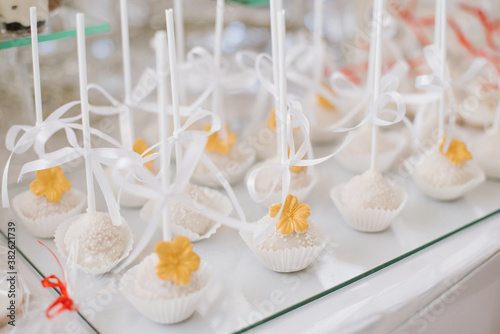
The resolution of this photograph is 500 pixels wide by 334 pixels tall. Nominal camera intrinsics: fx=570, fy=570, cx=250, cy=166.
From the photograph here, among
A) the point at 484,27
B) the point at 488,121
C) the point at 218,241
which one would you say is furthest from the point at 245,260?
the point at 484,27

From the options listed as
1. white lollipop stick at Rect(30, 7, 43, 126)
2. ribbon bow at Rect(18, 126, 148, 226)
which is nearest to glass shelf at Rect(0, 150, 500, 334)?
ribbon bow at Rect(18, 126, 148, 226)

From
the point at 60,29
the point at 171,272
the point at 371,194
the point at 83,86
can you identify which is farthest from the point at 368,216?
the point at 60,29

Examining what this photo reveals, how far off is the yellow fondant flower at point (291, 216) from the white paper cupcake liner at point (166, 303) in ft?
0.43

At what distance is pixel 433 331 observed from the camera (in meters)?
0.89

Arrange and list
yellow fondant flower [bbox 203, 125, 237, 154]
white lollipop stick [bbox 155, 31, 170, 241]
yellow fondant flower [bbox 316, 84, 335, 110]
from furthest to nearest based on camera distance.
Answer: yellow fondant flower [bbox 316, 84, 335, 110] → yellow fondant flower [bbox 203, 125, 237, 154] → white lollipop stick [bbox 155, 31, 170, 241]

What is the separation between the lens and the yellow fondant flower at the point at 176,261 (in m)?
0.74

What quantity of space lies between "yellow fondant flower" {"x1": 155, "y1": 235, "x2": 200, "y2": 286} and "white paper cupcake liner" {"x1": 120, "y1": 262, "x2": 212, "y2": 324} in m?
0.03

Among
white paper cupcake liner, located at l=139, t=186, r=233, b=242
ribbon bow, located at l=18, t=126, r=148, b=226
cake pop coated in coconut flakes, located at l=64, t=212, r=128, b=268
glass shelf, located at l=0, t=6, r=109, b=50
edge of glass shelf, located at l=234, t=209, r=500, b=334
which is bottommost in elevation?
edge of glass shelf, located at l=234, t=209, r=500, b=334

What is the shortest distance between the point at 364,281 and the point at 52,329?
1.50 ft

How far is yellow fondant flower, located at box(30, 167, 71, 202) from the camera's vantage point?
3.11 feet

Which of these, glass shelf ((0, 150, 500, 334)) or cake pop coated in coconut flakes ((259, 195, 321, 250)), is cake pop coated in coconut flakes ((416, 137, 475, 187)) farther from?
cake pop coated in coconut flakes ((259, 195, 321, 250))

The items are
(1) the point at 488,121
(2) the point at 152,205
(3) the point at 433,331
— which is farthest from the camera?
(1) the point at 488,121

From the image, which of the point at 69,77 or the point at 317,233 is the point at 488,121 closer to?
the point at 317,233

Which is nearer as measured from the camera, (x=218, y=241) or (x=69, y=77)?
(x=218, y=241)
